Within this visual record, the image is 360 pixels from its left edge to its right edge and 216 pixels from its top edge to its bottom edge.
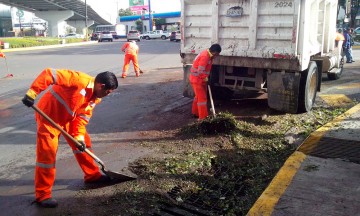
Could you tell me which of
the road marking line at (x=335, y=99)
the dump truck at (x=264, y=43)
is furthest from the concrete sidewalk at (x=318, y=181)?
the road marking line at (x=335, y=99)

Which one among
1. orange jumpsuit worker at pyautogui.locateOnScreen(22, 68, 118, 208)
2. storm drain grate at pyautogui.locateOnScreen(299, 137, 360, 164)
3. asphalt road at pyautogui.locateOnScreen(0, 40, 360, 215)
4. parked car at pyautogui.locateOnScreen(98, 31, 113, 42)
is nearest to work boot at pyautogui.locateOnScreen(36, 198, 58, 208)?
orange jumpsuit worker at pyautogui.locateOnScreen(22, 68, 118, 208)

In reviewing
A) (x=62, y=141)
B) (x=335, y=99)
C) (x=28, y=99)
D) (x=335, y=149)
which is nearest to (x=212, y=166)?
(x=335, y=149)

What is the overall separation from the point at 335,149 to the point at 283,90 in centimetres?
172

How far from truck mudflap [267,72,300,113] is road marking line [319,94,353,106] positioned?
190 centimetres

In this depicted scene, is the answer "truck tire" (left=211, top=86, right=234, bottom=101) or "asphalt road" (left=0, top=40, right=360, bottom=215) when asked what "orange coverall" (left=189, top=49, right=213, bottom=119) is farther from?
"truck tire" (left=211, top=86, right=234, bottom=101)

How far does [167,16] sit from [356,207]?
6859 centimetres

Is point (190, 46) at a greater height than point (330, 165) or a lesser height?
greater

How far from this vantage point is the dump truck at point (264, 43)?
6.01 m

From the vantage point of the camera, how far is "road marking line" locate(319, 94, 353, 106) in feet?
25.9

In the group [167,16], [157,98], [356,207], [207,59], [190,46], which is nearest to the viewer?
[356,207]

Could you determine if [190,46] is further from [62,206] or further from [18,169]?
[62,206]

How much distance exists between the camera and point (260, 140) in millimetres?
5406

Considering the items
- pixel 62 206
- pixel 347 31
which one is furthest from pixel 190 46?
pixel 347 31

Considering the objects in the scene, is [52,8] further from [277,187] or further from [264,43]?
[277,187]
